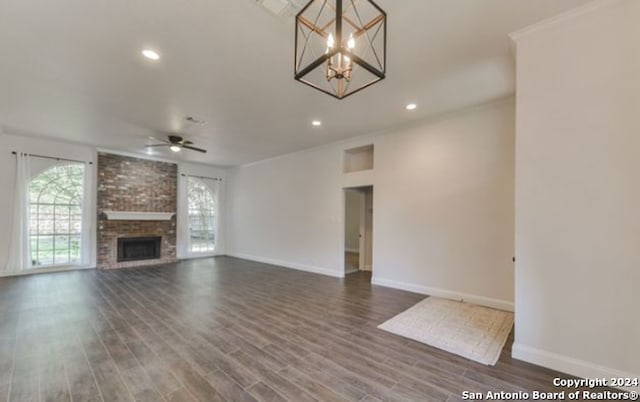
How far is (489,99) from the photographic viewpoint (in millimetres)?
3832

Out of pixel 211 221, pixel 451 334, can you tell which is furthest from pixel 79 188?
pixel 451 334

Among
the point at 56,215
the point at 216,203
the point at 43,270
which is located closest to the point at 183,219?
the point at 216,203

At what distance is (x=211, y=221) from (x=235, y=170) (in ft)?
6.33

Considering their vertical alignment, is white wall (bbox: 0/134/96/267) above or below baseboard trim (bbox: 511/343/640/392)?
above

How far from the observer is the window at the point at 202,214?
8477 millimetres

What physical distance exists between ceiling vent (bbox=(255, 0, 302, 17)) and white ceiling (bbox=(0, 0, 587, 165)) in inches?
3.1

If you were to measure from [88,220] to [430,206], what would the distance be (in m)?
7.93

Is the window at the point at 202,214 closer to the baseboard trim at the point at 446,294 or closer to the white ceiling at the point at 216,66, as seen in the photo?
the white ceiling at the point at 216,66

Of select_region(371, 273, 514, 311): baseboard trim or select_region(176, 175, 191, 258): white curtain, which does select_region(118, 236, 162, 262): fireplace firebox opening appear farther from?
select_region(371, 273, 514, 311): baseboard trim

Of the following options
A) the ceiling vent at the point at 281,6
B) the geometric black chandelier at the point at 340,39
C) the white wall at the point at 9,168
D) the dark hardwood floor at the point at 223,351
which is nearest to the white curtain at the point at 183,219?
the white wall at the point at 9,168

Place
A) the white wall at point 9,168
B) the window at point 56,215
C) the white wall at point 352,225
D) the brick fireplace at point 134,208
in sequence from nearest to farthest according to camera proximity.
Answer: the white wall at point 9,168, the window at point 56,215, the brick fireplace at point 134,208, the white wall at point 352,225

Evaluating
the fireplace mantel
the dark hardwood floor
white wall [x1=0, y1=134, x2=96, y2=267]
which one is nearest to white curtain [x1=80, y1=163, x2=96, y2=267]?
the fireplace mantel

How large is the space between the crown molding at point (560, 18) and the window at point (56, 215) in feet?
28.8

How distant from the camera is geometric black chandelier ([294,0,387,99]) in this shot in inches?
62.4
